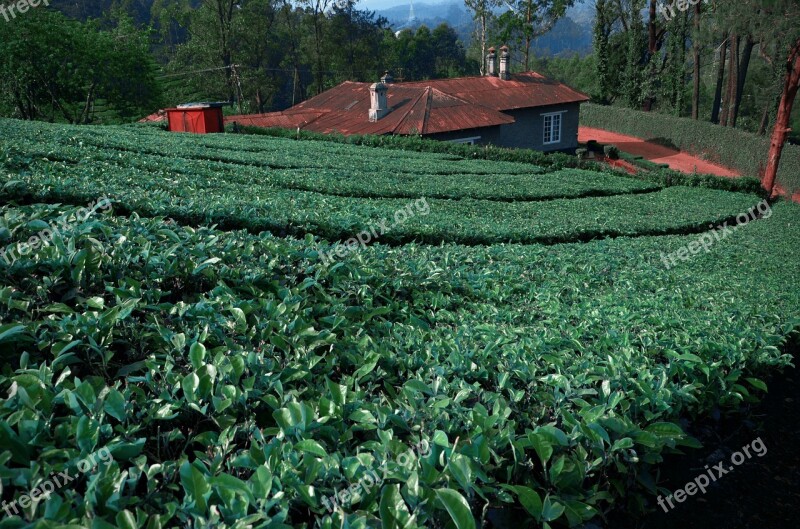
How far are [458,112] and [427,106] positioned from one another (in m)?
1.58

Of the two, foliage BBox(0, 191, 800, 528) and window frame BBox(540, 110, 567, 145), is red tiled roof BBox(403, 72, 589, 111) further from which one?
foliage BBox(0, 191, 800, 528)

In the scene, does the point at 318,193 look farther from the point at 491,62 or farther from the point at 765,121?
the point at 765,121

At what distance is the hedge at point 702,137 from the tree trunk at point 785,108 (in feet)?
14.2

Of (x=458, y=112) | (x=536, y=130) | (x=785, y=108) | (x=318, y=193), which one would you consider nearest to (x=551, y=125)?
(x=536, y=130)

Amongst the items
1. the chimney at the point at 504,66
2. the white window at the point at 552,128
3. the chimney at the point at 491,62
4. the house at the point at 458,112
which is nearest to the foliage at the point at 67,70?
the house at the point at 458,112

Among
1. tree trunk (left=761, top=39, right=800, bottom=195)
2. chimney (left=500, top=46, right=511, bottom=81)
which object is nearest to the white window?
chimney (left=500, top=46, right=511, bottom=81)

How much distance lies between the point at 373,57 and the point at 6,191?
60.7m

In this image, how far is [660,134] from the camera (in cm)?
4350

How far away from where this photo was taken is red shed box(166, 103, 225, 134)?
86.0 ft

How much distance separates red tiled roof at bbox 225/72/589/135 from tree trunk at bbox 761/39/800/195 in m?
11.8

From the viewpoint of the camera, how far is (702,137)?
38.7 metres

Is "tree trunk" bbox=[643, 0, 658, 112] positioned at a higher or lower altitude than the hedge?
higher

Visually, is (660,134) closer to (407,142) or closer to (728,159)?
(728,159)

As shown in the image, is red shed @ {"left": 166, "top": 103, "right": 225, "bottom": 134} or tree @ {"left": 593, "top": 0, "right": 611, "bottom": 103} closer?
red shed @ {"left": 166, "top": 103, "right": 225, "bottom": 134}
